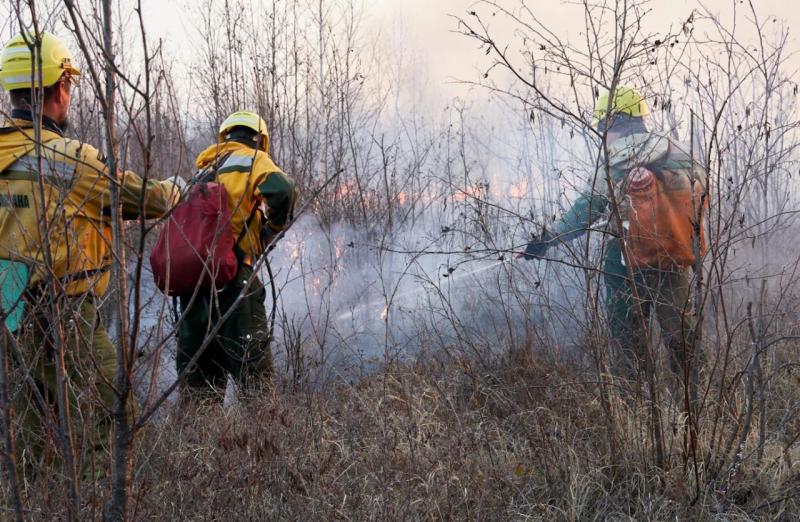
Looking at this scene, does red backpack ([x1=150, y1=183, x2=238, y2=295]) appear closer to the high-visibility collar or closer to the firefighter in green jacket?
the high-visibility collar

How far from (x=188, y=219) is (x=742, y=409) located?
2.90m

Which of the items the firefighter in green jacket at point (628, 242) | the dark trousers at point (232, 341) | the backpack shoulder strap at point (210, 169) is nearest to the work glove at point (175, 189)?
the backpack shoulder strap at point (210, 169)

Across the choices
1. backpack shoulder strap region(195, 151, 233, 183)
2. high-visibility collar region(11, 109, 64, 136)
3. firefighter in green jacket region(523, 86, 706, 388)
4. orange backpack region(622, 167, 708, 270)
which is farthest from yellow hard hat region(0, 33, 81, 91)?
orange backpack region(622, 167, 708, 270)

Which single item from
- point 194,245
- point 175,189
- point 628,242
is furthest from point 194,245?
point 628,242

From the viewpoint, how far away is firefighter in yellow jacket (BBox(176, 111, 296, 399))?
4.14 m

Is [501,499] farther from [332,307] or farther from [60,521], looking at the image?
[332,307]

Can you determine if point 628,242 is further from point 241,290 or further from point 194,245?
point 194,245

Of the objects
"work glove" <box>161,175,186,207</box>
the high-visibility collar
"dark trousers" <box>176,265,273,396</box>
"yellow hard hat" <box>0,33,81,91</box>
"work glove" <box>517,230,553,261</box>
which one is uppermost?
"yellow hard hat" <box>0,33,81,91</box>

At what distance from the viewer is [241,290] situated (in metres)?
4.31

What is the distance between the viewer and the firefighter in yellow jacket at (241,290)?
13.6ft

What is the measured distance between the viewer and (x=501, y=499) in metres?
2.98

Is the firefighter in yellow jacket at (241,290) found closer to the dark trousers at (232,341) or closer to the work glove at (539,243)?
the dark trousers at (232,341)

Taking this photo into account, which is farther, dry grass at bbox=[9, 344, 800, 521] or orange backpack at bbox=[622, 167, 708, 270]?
orange backpack at bbox=[622, 167, 708, 270]

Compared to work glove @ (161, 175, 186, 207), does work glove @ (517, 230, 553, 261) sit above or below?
below
